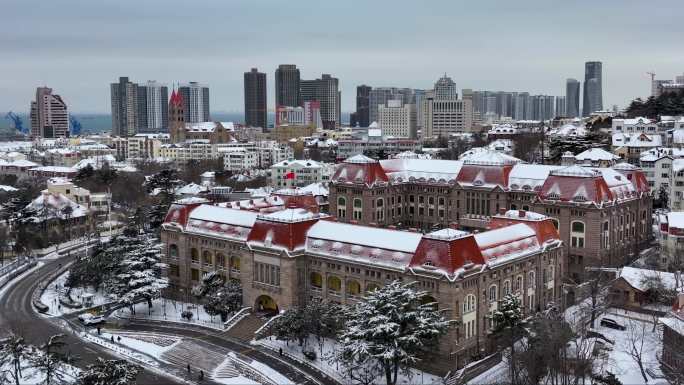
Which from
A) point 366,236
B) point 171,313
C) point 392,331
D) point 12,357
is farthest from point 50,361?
point 366,236

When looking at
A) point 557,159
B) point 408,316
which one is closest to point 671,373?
point 408,316

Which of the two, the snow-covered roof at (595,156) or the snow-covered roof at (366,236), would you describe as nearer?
the snow-covered roof at (366,236)

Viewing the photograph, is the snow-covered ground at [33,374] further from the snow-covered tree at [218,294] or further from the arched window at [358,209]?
the arched window at [358,209]

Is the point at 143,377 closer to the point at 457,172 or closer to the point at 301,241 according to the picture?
the point at 301,241

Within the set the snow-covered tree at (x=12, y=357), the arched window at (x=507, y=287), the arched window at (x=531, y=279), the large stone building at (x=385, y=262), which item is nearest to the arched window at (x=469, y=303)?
the large stone building at (x=385, y=262)

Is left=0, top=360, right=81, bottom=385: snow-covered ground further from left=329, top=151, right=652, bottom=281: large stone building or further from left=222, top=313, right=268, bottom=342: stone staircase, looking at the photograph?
left=329, top=151, right=652, bottom=281: large stone building

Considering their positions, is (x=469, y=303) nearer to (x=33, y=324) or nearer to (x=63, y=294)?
(x=33, y=324)

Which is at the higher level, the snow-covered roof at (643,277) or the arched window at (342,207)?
the arched window at (342,207)
